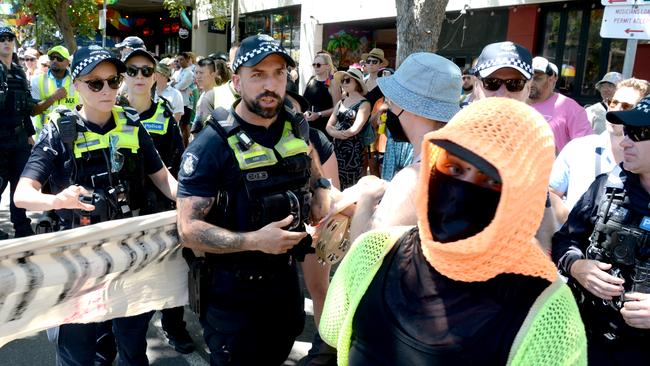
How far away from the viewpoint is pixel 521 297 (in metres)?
1.21

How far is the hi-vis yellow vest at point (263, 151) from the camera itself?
87.4 inches

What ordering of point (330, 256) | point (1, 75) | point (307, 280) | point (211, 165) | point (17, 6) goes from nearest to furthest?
point (211, 165) → point (330, 256) → point (307, 280) → point (1, 75) → point (17, 6)

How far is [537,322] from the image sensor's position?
3.81 ft

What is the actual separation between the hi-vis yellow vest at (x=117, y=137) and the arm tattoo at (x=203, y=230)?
0.77 metres

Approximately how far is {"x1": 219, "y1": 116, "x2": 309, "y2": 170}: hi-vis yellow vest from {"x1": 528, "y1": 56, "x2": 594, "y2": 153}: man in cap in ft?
8.46

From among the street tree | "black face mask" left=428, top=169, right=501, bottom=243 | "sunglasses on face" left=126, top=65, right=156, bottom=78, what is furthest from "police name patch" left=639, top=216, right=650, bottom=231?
the street tree

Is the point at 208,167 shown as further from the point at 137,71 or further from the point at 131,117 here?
the point at 137,71

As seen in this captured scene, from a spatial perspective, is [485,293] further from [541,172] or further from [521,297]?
[541,172]

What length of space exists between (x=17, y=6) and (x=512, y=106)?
23.1 metres

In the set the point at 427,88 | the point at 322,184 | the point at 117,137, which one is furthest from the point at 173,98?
the point at 427,88

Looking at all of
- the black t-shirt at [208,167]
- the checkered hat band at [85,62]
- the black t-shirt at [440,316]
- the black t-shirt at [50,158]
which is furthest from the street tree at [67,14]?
the black t-shirt at [440,316]

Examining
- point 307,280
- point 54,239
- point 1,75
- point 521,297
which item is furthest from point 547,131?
point 1,75

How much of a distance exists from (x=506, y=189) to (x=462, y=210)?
0.17 meters

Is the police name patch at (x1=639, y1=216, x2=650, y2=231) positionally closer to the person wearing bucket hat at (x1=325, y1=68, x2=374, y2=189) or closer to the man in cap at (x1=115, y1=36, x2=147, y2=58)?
the man in cap at (x1=115, y1=36, x2=147, y2=58)
